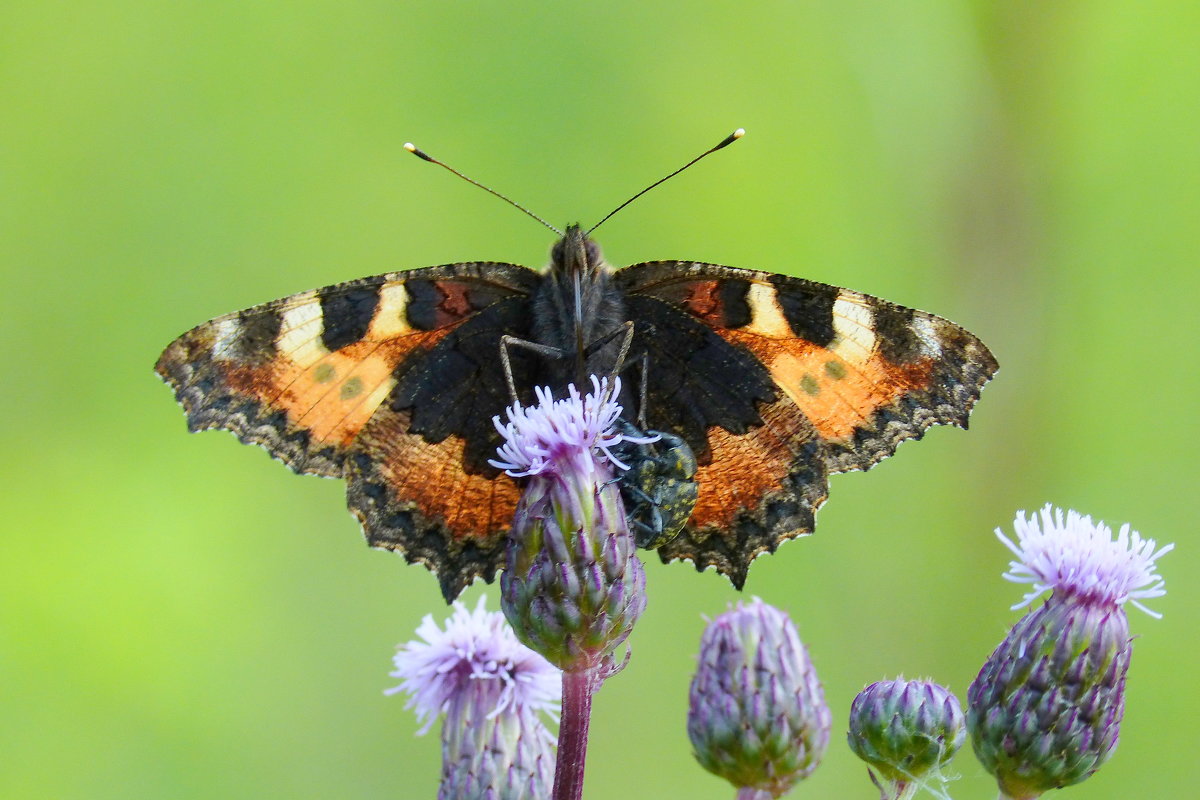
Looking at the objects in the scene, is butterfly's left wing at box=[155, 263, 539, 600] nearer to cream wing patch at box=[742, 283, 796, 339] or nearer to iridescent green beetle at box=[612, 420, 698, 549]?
iridescent green beetle at box=[612, 420, 698, 549]

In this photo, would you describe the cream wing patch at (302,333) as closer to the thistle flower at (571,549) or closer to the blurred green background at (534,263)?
the thistle flower at (571,549)

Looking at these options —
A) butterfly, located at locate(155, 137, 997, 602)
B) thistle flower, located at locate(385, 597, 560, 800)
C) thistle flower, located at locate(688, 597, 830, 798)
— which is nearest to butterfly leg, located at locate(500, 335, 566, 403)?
butterfly, located at locate(155, 137, 997, 602)

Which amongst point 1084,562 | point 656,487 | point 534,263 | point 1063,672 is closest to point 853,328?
point 656,487

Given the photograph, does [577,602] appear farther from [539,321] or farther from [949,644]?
[949,644]

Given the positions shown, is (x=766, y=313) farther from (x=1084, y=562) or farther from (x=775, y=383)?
(x=1084, y=562)

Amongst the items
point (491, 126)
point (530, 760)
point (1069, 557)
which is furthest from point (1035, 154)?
point (530, 760)

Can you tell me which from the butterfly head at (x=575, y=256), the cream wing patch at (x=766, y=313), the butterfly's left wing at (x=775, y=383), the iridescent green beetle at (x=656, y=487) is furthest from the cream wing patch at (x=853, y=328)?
the butterfly head at (x=575, y=256)
